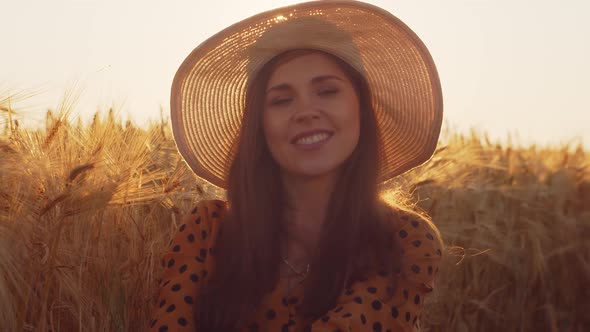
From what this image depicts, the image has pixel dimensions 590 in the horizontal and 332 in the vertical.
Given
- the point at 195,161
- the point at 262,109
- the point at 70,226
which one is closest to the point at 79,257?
the point at 70,226

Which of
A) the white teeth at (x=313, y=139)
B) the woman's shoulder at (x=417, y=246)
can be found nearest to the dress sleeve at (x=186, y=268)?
the white teeth at (x=313, y=139)

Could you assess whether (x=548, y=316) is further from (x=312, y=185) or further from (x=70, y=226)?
(x=70, y=226)

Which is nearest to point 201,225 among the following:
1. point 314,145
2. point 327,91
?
point 314,145

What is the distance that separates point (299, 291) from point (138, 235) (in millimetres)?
611

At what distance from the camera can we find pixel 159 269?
→ 2.72m

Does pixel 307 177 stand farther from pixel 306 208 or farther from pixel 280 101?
pixel 280 101

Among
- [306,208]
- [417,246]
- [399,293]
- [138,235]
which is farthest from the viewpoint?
[138,235]

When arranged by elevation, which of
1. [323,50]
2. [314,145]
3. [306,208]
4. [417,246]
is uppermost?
[323,50]

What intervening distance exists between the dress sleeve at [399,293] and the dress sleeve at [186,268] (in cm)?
38

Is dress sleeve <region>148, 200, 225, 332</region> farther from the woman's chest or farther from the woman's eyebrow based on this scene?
the woman's eyebrow

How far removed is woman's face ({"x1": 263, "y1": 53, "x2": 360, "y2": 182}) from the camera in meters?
2.39

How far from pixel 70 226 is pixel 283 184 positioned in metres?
0.67

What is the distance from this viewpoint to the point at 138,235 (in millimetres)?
2707

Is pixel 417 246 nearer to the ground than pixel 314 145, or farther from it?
nearer to the ground
